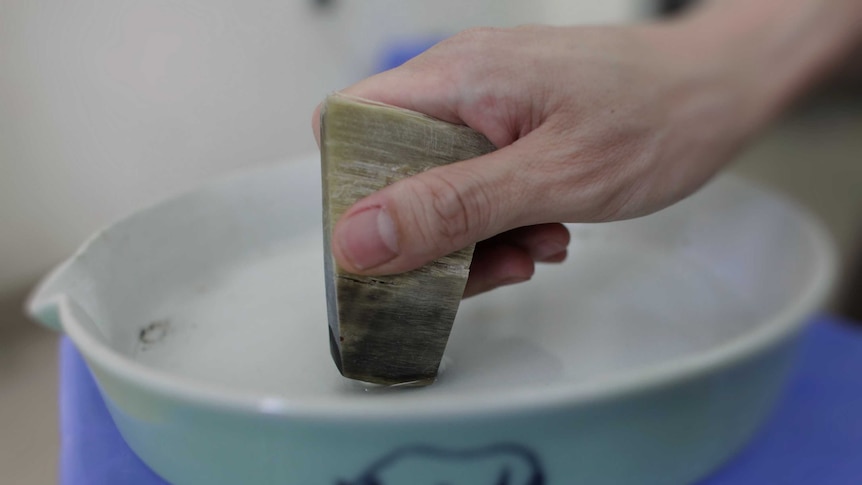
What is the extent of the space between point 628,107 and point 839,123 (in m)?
0.08

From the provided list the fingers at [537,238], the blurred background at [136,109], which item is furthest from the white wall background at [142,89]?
the fingers at [537,238]

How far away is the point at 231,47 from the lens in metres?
0.36

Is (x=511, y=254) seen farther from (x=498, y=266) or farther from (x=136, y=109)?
(x=136, y=109)

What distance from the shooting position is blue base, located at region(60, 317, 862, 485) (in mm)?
248

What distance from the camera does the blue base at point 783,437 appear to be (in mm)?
248

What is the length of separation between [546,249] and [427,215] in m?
0.14

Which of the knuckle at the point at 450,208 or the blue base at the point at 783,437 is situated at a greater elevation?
the knuckle at the point at 450,208

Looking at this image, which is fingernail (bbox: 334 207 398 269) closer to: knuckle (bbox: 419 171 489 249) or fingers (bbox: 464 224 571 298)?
knuckle (bbox: 419 171 489 249)

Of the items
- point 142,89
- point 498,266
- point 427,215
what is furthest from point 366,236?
point 142,89

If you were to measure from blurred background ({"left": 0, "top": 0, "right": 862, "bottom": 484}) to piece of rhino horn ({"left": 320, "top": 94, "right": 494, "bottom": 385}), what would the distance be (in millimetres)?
133

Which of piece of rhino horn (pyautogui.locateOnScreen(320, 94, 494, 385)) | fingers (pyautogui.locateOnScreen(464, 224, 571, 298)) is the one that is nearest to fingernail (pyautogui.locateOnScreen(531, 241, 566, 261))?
fingers (pyautogui.locateOnScreen(464, 224, 571, 298))

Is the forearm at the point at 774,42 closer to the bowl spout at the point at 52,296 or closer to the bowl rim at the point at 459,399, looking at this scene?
the bowl rim at the point at 459,399

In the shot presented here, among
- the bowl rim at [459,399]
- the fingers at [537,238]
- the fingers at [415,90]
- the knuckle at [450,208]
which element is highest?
the fingers at [415,90]

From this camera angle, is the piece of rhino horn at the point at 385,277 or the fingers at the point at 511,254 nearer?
the piece of rhino horn at the point at 385,277
